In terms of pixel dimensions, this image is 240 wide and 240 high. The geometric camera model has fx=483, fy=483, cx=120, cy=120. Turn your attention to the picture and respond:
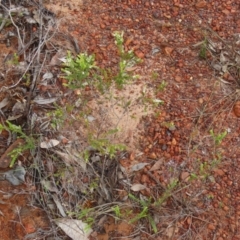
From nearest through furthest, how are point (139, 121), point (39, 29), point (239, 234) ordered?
point (239, 234)
point (139, 121)
point (39, 29)

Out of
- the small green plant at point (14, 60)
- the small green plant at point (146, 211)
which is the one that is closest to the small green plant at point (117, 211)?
the small green plant at point (146, 211)

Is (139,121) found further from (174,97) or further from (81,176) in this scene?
(81,176)

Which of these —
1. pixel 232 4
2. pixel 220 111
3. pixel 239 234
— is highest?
pixel 232 4

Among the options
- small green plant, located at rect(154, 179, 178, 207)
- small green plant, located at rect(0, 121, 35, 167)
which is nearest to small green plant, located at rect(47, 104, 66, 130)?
small green plant, located at rect(0, 121, 35, 167)

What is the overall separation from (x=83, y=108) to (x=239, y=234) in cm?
97

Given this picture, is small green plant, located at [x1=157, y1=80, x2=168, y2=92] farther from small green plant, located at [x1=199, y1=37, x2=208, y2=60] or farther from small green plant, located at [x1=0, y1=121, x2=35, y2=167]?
small green plant, located at [x1=0, y1=121, x2=35, y2=167]

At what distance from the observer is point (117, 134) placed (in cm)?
239

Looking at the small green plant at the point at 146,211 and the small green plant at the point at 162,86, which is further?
the small green plant at the point at 162,86

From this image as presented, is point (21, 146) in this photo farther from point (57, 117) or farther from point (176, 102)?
point (176, 102)

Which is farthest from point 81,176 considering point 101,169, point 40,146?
point 40,146

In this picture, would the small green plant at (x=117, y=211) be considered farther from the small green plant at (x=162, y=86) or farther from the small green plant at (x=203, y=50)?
the small green plant at (x=203, y=50)

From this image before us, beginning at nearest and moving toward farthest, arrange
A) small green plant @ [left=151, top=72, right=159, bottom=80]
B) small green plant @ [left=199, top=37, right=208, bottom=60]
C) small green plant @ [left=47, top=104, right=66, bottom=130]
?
small green plant @ [left=47, top=104, right=66, bottom=130] → small green plant @ [left=151, top=72, right=159, bottom=80] → small green plant @ [left=199, top=37, right=208, bottom=60]

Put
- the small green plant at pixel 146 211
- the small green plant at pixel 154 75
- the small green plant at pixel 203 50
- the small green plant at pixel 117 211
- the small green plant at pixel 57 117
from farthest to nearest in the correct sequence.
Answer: the small green plant at pixel 203 50, the small green plant at pixel 154 75, the small green plant at pixel 57 117, the small green plant at pixel 146 211, the small green plant at pixel 117 211

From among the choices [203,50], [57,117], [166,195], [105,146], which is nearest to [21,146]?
[57,117]
